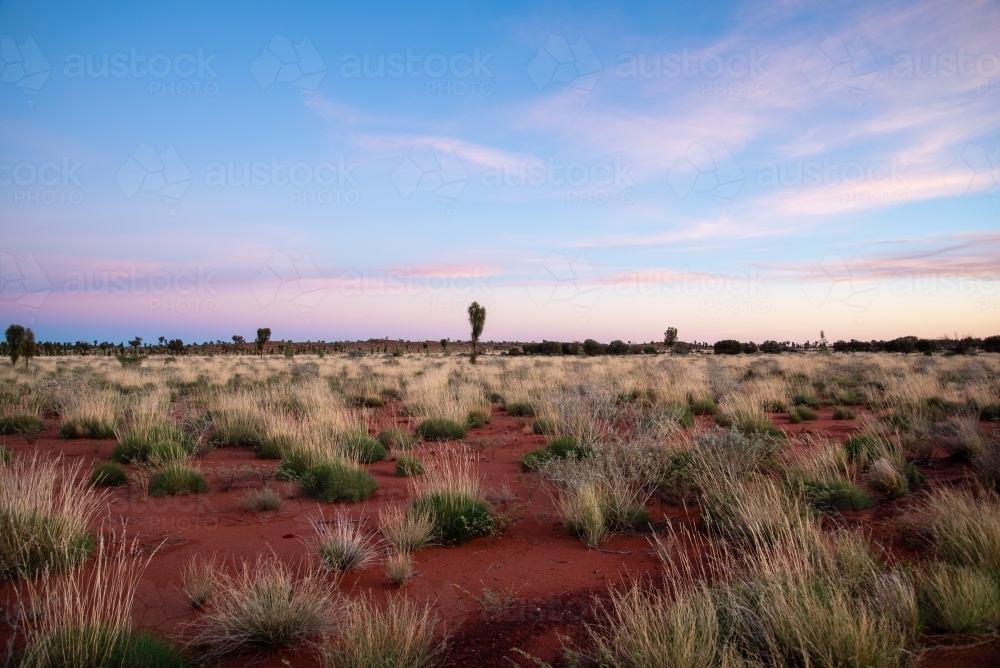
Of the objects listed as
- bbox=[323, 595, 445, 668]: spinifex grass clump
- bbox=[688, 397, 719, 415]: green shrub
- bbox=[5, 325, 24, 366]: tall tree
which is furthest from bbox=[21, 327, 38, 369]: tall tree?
bbox=[323, 595, 445, 668]: spinifex grass clump

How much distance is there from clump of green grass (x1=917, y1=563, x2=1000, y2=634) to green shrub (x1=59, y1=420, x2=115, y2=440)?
1367 cm

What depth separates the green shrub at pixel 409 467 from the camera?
879 centimetres

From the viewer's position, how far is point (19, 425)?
1209 cm

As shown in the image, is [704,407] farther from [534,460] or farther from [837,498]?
[837,498]

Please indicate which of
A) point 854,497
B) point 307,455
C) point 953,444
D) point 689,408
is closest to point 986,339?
point 689,408

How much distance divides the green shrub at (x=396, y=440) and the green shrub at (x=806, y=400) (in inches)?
440

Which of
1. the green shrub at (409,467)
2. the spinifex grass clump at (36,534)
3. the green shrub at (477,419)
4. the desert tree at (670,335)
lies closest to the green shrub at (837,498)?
the green shrub at (409,467)

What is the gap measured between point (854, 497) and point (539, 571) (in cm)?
367

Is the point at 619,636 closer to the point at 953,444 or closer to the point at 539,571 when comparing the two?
the point at 539,571

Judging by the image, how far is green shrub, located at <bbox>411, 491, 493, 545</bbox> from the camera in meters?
6.01

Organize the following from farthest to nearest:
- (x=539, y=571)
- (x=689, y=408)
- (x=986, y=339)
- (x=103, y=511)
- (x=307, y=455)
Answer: (x=986, y=339) → (x=689, y=408) → (x=307, y=455) → (x=103, y=511) → (x=539, y=571)

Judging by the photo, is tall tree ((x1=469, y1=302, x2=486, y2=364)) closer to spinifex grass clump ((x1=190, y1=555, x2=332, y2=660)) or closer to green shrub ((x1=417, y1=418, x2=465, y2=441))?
green shrub ((x1=417, y1=418, x2=465, y2=441))

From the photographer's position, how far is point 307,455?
877 centimetres

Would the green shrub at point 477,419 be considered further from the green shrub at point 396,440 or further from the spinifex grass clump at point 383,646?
the spinifex grass clump at point 383,646
